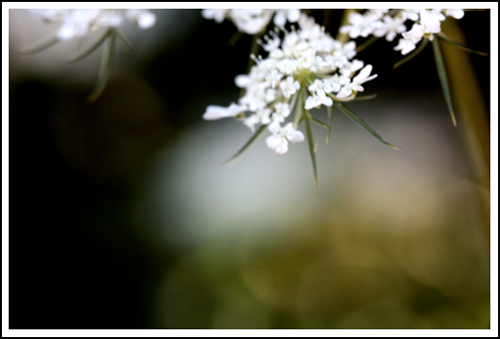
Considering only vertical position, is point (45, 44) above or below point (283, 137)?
above

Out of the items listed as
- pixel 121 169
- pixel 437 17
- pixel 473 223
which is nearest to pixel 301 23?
pixel 437 17

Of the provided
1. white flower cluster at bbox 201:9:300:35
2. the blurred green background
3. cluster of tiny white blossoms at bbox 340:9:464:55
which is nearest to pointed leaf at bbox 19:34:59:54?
white flower cluster at bbox 201:9:300:35

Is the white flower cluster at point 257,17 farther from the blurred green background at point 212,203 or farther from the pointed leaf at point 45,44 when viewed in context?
the blurred green background at point 212,203

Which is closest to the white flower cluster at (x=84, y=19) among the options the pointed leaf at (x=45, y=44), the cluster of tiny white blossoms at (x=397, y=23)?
the pointed leaf at (x=45, y=44)

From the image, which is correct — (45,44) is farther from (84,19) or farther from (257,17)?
(257,17)

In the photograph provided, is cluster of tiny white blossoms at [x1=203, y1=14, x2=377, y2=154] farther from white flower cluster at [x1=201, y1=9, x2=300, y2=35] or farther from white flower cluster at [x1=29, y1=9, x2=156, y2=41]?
white flower cluster at [x1=29, y1=9, x2=156, y2=41]

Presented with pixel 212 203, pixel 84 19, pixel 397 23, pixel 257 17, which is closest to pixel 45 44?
pixel 84 19

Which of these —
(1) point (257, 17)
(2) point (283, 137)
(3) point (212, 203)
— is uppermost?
(1) point (257, 17)
